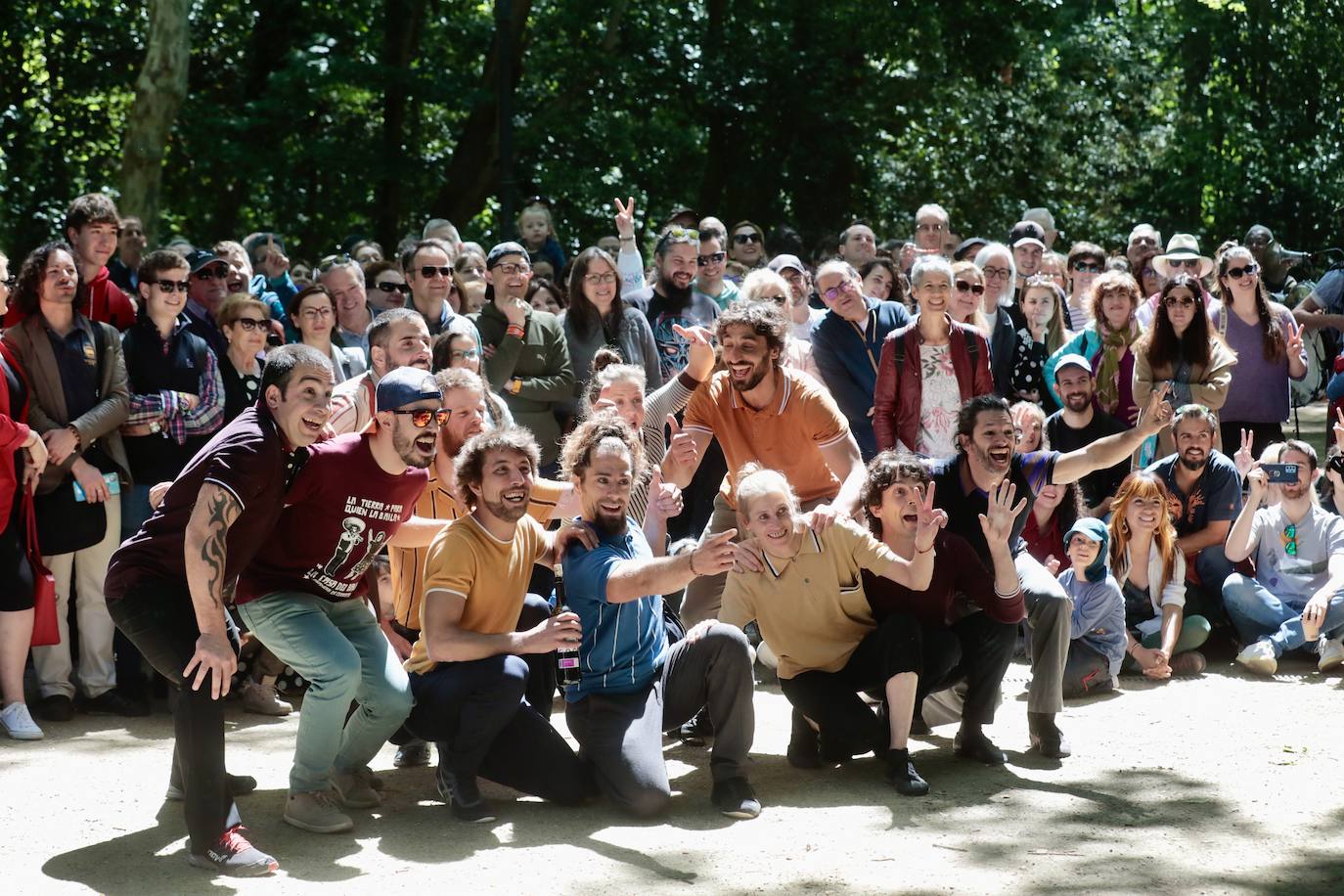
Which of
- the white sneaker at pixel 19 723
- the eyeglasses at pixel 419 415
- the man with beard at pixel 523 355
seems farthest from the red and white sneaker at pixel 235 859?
the man with beard at pixel 523 355

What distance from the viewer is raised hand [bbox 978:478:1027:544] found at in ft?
17.9

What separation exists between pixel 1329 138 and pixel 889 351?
11844 millimetres

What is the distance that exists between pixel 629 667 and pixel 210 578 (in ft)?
5.03

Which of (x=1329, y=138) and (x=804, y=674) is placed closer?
(x=804, y=674)

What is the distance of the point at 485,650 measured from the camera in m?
5.16

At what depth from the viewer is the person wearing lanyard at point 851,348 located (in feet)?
27.0

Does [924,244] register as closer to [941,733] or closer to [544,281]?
[544,281]

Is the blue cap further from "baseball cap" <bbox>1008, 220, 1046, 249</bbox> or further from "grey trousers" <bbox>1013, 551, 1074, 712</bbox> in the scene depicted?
"baseball cap" <bbox>1008, 220, 1046, 249</bbox>

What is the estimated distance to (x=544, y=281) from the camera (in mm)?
9430

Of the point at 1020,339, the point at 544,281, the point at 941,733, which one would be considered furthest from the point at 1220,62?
the point at 941,733

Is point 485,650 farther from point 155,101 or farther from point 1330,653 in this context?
point 155,101

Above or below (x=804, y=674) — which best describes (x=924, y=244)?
above

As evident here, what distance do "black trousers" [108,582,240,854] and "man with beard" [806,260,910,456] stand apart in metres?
4.24

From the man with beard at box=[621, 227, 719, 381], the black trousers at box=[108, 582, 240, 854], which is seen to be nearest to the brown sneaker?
the black trousers at box=[108, 582, 240, 854]
